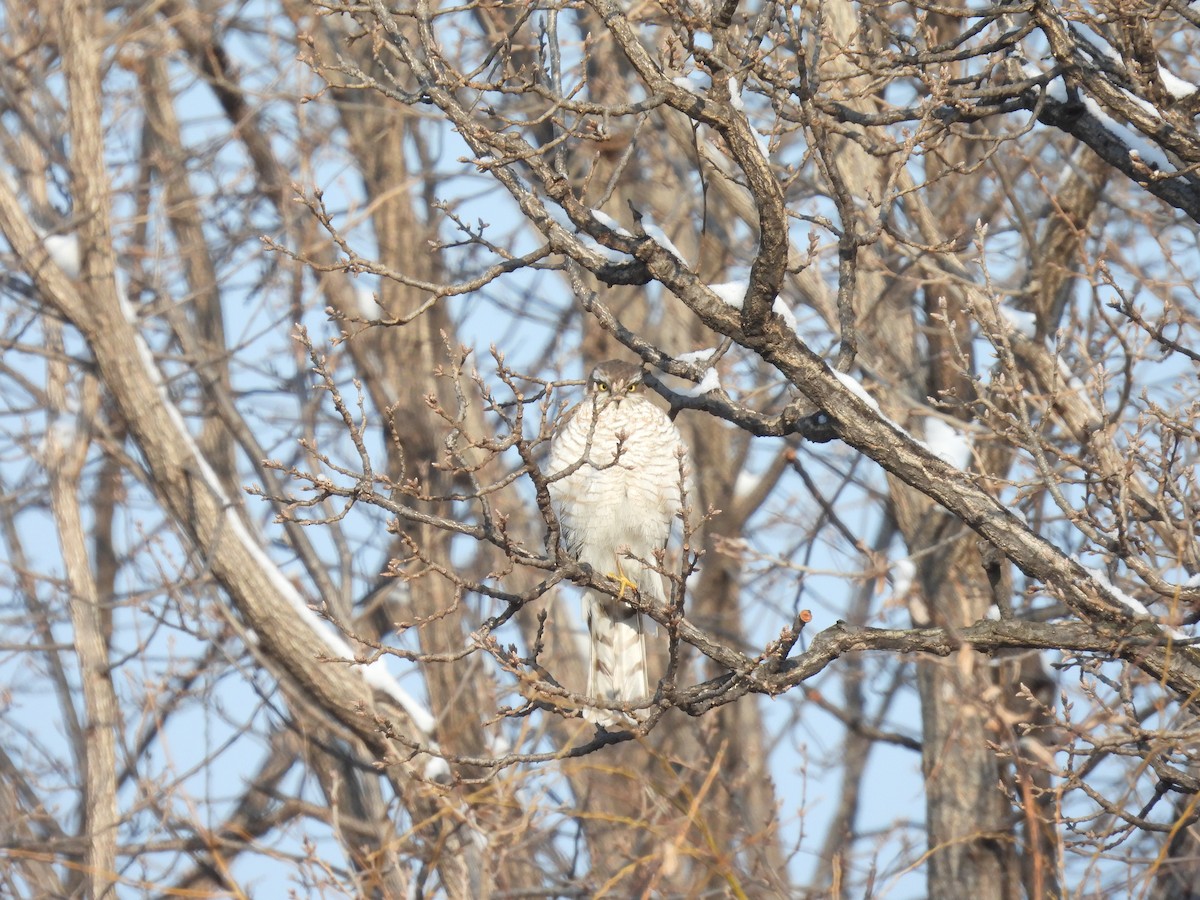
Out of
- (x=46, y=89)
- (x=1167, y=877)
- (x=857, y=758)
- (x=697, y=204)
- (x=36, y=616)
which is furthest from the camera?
(x=857, y=758)

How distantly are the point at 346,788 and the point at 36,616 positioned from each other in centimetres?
275

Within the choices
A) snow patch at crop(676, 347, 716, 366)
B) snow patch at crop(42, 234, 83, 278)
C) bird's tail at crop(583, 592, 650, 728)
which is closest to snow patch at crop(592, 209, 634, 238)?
snow patch at crop(676, 347, 716, 366)

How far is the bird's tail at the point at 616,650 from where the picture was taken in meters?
5.75

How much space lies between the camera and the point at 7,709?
8.84 meters

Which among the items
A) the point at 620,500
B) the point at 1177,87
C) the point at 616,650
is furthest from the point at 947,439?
the point at 1177,87

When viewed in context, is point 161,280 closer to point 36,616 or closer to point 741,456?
point 36,616

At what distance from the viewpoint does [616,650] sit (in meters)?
5.90

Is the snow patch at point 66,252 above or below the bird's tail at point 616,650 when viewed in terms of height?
above

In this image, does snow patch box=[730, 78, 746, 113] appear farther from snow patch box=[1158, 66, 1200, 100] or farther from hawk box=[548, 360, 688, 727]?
hawk box=[548, 360, 688, 727]

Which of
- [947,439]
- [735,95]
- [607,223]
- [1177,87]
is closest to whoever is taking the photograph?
[735,95]

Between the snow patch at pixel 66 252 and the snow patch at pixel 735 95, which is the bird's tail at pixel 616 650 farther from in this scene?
the snow patch at pixel 66 252

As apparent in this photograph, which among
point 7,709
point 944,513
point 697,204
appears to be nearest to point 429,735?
point 944,513

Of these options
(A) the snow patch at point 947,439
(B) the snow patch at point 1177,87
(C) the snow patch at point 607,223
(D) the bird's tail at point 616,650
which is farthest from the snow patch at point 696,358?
(A) the snow patch at point 947,439

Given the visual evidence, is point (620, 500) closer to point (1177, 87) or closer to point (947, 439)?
point (947, 439)
